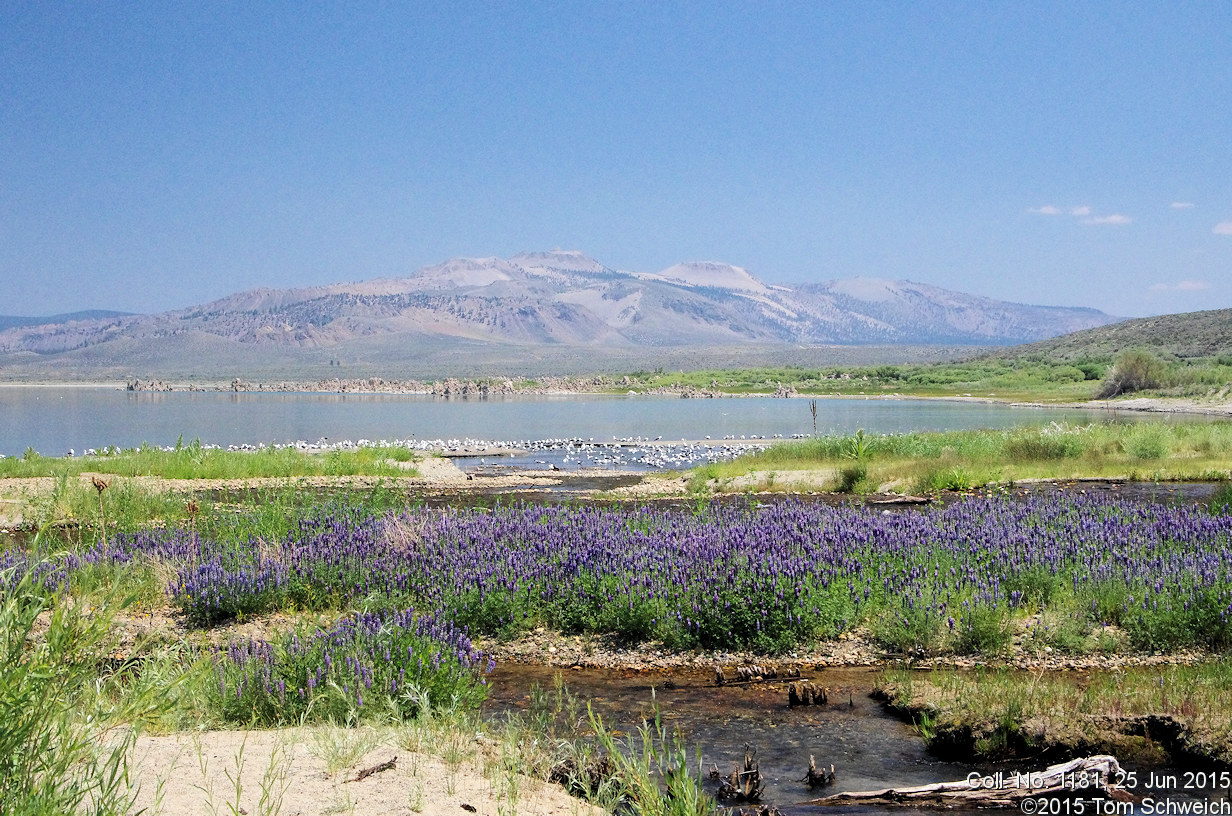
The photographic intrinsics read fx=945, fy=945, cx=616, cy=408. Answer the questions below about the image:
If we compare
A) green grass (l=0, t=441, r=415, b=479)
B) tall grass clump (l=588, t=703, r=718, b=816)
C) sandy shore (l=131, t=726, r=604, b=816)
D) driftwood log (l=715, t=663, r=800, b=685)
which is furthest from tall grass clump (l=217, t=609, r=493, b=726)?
green grass (l=0, t=441, r=415, b=479)

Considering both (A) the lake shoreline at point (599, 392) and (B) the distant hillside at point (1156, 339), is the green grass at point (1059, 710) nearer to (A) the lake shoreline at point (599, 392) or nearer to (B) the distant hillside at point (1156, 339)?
(A) the lake shoreline at point (599, 392)

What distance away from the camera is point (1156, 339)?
107 metres

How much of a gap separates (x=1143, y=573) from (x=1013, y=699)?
392cm

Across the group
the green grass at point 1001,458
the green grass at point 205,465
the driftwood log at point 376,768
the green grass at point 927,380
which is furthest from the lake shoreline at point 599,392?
the driftwood log at point 376,768

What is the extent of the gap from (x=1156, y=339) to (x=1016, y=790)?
386ft

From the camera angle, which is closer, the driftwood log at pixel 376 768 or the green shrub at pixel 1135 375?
A: the driftwood log at pixel 376 768

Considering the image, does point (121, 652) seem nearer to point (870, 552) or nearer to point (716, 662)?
point (716, 662)

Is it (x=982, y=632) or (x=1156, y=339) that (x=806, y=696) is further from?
(x=1156, y=339)

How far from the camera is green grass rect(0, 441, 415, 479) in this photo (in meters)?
22.6

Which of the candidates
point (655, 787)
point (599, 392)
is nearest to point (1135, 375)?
point (599, 392)

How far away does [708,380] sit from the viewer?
358ft

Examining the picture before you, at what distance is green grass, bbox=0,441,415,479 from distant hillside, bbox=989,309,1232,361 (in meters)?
89.0

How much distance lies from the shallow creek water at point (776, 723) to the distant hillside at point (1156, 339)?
9737 centimetres

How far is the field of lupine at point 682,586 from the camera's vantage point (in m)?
6.89
